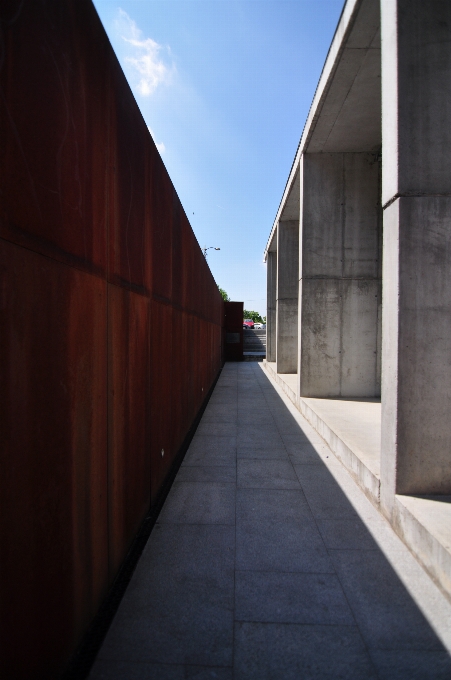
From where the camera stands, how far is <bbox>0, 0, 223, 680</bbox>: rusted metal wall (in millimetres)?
1640

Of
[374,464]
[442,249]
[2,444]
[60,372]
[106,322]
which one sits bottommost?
[374,464]

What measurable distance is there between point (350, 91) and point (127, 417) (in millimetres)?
6734

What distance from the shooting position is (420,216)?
12.1 feet

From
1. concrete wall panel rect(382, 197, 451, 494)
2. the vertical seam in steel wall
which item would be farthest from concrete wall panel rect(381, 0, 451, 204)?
the vertical seam in steel wall

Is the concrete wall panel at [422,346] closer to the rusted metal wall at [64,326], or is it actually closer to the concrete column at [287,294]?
the rusted metal wall at [64,326]

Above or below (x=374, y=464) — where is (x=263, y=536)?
below

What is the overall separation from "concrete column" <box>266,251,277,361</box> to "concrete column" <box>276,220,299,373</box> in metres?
4.90

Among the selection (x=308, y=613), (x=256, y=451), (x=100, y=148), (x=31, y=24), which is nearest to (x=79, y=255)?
(x=100, y=148)

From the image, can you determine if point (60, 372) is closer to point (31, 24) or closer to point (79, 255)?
point (79, 255)

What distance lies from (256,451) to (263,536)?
8.22 ft

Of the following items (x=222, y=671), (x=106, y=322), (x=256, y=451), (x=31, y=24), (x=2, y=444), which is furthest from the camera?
(x=256, y=451)

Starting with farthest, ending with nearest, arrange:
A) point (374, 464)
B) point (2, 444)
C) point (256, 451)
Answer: point (256, 451), point (374, 464), point (2, 444)

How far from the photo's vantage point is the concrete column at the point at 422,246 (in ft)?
12.0

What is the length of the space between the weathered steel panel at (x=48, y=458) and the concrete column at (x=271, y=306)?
61.2ft
